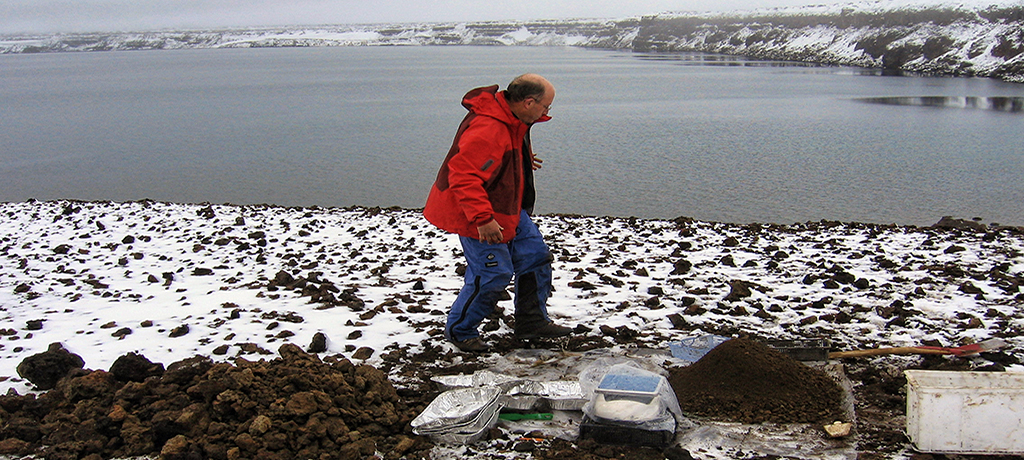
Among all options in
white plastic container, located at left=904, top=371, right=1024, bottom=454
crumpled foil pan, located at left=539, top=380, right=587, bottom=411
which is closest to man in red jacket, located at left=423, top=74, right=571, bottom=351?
crumpled foil pan, located at left=539, top=380, right=587, bottom=411

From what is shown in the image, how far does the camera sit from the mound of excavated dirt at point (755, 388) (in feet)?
12.0

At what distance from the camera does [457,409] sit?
351 cm

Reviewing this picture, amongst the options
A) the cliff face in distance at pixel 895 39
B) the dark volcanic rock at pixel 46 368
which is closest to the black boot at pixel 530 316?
the dark volcanic rock at pixel 46 368

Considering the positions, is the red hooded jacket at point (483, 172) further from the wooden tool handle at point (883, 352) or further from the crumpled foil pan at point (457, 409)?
the wooden tool handle at point (883, 352)

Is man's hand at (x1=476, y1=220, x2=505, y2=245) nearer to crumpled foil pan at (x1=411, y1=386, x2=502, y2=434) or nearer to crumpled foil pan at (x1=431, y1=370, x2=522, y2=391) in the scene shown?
crumpled foil pan at (x1=431, y1=370, x2=522, y2=391)

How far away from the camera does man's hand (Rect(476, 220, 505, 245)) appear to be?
423 centimetres

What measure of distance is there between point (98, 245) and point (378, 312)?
16.5 ft

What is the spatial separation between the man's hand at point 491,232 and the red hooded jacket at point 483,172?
0.09 ft

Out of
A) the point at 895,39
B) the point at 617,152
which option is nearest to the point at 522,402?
the point at 617,152

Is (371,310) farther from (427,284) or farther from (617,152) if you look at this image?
(617,152)

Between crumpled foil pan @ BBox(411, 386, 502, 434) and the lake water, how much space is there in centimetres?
1130

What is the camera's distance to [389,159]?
22516 millimetres

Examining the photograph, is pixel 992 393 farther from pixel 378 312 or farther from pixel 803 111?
pixel 803 111

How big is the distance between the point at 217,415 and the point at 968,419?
3.12 metres
